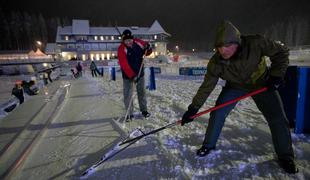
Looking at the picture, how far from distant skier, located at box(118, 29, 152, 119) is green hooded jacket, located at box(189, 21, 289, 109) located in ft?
8.70

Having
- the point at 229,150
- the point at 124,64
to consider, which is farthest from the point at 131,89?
the point at 229,150

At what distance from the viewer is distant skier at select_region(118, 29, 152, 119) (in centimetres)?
526

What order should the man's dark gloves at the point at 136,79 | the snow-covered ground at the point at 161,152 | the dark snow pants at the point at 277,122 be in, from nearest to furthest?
the dark snow pants at the point at 277,122 < the snow-covered ground at the point at 161,152 < the man's dark gloves at the point at 136,79

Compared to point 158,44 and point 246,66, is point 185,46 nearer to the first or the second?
point 158,44

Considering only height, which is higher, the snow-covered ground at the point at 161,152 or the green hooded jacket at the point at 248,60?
the green hooded jacket at the point at 248,60

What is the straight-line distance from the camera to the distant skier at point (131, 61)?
5.26 meters

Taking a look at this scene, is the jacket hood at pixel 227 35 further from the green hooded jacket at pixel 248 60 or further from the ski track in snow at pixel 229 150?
the ski track in snow at pixel 229 150

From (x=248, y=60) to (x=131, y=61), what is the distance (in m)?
3.19

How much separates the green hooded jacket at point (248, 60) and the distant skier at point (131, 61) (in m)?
2.65

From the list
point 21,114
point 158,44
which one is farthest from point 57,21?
point 21,114

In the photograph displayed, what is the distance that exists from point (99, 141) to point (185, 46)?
372 ft

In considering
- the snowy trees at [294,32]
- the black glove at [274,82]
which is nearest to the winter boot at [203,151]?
the black glove at [274,82]

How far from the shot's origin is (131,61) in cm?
543

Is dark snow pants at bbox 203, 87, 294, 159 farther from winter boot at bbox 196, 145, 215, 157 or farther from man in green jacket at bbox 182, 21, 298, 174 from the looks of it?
winter boot at bbox 196, 145, 215, 157
